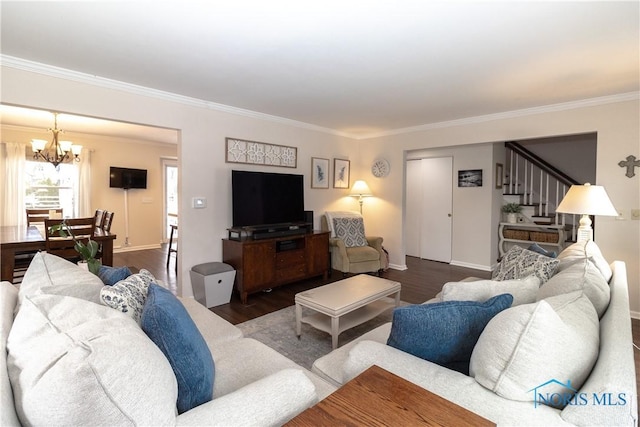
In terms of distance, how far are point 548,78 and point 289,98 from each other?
255 cm

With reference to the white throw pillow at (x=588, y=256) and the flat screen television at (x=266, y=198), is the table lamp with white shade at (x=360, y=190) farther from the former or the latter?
the white throw pillow at (x=588, y=256)

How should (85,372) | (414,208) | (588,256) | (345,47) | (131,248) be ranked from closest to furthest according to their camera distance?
1. (85,372)
2. (588,256)
3. (345,47)
4. (414,208)
5. (131,248)

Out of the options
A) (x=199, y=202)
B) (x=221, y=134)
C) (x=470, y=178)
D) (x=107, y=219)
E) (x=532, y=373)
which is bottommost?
(x=532, y=373)

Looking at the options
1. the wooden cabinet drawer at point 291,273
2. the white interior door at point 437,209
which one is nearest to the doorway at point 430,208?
the white interior door at point 437,209

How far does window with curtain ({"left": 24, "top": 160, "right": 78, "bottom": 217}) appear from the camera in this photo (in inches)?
219

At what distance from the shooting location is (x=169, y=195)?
7.74 m

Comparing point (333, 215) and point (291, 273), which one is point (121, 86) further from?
point (333, 215)

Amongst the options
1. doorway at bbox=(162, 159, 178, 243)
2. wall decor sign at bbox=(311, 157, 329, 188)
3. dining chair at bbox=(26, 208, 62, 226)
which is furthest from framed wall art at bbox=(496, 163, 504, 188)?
dining chair at bbox=(26, 208, 62, 226)

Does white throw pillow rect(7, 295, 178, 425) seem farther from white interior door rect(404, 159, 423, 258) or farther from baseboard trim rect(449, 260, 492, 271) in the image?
white interior door rect(404, 159, 423, 258)

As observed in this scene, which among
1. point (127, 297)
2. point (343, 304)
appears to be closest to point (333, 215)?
point (343, 304)

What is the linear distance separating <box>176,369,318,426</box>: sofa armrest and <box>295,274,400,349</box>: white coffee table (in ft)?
4.35

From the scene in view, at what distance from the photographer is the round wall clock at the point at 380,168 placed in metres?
5.40

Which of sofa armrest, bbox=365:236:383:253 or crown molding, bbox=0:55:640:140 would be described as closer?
crown molding, bbox=0:55:640:140

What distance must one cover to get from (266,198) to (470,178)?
3613mm
